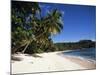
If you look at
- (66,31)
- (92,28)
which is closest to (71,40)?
(66,31)

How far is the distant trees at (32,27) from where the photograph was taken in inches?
100.0

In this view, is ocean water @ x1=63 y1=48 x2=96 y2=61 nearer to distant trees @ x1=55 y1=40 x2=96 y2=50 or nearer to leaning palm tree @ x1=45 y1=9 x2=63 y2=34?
distant trees @ x1=55 y1=40 x2=96 y2=50

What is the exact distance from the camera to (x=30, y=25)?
8.54ft

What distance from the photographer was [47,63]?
2.66 meters

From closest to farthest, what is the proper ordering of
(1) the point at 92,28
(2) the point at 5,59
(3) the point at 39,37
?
(2) the point at 5,59, (3) the point at 39,37, (1) the point at 92,28

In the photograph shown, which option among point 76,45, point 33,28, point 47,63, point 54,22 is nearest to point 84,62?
point 76,45

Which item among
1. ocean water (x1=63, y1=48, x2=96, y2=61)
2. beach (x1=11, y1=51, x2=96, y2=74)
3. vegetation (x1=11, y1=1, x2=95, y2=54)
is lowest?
beach (x1=11, y1=51, x2=96, y2=74)

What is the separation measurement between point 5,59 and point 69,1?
1.10 meters

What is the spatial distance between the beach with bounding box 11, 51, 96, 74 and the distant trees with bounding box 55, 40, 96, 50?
0.09 m

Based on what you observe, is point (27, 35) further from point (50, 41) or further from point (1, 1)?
point (1, 1)

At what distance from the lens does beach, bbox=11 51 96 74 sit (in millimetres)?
2553

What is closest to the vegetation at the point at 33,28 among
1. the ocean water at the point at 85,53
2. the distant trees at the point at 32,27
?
the distant trees at the point at 32,27

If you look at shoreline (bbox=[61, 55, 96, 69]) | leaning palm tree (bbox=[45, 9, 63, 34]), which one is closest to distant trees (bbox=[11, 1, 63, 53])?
leaning palm tree (bbox=[45, 9, 63, 34])

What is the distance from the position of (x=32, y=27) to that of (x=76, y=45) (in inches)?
25.3
